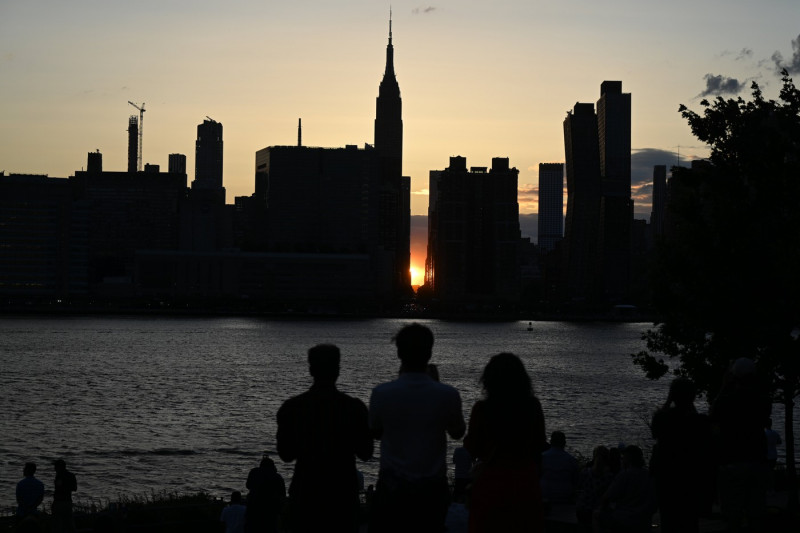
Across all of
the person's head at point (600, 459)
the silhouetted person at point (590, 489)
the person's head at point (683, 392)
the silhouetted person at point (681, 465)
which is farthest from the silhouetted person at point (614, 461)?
the person's head at point (683, 392)

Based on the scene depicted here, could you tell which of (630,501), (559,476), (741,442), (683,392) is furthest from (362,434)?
(559,476)

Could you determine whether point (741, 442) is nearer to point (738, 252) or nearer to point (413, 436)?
point (413, 436)

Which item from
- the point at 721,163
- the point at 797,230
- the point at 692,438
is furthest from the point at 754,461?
the point at 721,163

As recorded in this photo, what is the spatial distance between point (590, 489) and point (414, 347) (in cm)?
870

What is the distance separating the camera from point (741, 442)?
10258mm

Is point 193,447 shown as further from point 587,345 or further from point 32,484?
point 587,345

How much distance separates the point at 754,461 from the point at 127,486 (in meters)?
34.5

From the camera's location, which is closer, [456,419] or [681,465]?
[456,419]

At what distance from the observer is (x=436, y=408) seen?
6965mm

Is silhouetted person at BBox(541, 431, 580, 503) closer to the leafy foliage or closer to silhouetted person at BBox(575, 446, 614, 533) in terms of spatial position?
silhouetted person at BBox(575, 446, 614, 533)

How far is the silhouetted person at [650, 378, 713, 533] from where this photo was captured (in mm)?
9562

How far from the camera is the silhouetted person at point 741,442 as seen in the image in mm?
9977

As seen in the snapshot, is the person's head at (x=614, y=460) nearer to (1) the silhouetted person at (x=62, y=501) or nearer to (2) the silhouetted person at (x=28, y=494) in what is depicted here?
(1) the silhouetted person at (x=62, y=501)

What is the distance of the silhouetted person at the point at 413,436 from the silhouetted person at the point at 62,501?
1241 centimetres
